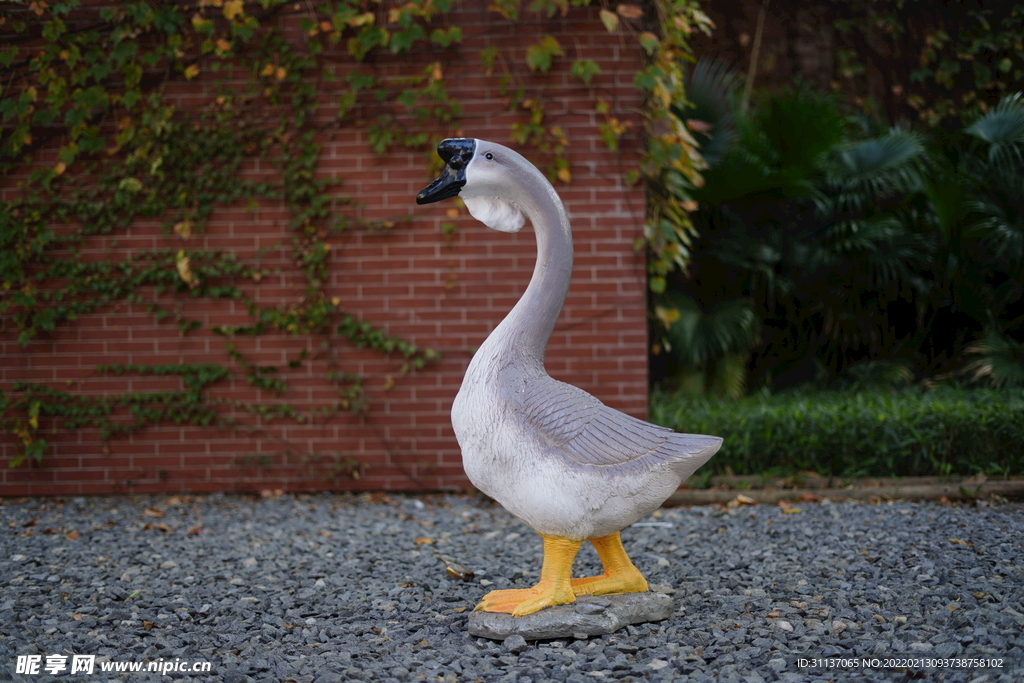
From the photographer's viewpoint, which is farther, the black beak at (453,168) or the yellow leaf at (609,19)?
the yellow leaf at (609,19)

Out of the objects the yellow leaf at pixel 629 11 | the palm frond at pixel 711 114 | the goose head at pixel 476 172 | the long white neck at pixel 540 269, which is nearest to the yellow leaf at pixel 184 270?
the goose head at pixel 476 172

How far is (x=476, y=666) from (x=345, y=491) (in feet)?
9.64

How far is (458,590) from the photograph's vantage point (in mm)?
3377

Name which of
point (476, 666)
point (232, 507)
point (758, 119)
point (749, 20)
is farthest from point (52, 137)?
point (749, 20)

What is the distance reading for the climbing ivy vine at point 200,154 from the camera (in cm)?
508

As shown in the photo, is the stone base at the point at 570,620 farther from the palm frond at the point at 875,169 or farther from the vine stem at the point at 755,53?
the vine stem at the point at 755,53

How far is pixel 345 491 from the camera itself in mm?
5293

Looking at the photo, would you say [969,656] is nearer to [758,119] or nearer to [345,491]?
[345,491]

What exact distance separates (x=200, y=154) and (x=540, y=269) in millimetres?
3389

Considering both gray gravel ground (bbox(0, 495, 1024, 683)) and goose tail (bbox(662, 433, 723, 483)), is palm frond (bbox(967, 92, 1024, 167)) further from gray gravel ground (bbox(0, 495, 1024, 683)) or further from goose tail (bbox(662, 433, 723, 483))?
goose tail (bbox(662, 433, 723, 483))

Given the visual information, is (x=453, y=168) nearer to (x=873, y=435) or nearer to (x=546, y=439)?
(x=546, y=439)

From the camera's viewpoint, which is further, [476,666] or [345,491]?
[345,491]

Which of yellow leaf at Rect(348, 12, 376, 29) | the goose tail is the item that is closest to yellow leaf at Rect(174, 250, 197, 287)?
yellow leaf at Rect(348, 12, 376, 29)

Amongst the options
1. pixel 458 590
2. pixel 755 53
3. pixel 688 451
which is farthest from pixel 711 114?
pixel 458 590
